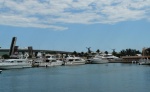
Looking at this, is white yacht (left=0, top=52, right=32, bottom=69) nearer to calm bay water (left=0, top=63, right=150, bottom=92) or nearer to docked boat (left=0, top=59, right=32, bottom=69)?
docked boat (left=0, top=59, right=32, bottom=69)

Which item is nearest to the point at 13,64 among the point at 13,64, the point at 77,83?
the point at 13,64

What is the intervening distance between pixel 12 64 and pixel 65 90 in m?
78.4

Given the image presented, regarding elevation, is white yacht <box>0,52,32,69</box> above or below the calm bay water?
above

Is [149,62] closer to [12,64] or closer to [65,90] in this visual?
[12,64]

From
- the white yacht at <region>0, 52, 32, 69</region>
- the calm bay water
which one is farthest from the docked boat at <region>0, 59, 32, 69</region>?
the calm bay water

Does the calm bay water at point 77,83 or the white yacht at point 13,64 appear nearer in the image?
the calm bay water at point 77,83

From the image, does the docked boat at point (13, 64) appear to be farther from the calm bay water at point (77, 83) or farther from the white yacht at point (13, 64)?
the calm bay water at point (77, 83)

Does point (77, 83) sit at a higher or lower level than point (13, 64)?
lower

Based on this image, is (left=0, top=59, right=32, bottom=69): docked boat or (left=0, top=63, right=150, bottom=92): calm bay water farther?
(left=0, top=59, right=32, bottom=69): docked boat

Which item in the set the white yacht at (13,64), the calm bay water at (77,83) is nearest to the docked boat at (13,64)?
the white yacht at (13,64)

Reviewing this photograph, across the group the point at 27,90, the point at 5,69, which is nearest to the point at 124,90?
the point at 27,90

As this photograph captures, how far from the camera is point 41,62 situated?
151 metres

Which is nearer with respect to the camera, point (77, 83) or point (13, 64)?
point (77, 83)

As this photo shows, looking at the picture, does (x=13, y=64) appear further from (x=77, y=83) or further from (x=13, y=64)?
(x=77, y=83)
